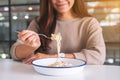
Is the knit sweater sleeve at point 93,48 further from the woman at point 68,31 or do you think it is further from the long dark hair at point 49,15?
the long dark hair at point 49,15

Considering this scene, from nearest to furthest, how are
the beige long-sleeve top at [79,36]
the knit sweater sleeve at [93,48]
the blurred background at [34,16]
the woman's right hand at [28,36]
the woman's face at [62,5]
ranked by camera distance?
1. the woman's right hand at [28,36]
2. the knit sweater sleeve at [93,48]
3. the beige long-sleeve top at [79,36]
4. the woman's face at [62,5]
5. the blurred background at [34,16]

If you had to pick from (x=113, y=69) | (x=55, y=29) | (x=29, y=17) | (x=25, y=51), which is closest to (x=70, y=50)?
(x=55, y=29)

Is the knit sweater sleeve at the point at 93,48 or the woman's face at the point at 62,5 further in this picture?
the woman's face at the point at 62,5

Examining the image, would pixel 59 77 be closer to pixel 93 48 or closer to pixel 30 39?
pixel 30 39

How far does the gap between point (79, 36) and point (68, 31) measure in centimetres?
9

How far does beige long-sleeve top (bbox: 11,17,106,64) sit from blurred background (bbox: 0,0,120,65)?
1.37 meters

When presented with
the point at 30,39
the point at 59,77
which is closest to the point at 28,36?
the point at 30,39

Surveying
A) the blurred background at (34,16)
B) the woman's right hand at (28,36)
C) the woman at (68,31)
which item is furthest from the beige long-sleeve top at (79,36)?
the blurred background at (34,16)

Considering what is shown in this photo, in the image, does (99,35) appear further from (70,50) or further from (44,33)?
(44,33)

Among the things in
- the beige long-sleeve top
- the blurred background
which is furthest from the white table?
the blurred background

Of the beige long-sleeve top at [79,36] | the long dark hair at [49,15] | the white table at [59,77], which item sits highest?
the long dark hair at [49,15]

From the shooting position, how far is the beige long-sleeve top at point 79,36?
132 cm

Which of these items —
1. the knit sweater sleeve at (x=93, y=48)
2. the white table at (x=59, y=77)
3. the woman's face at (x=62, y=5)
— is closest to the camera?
the white table at (x=59, y=77)

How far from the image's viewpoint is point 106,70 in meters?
0.97
